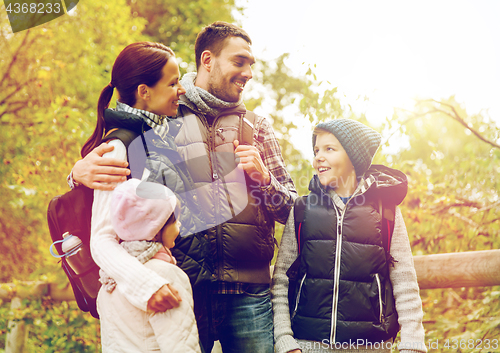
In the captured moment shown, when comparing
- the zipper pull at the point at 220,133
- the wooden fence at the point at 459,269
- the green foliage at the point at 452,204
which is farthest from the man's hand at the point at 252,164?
the green foliage at the point at 452,204

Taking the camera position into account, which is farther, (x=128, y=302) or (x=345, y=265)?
(x=345, y=265)

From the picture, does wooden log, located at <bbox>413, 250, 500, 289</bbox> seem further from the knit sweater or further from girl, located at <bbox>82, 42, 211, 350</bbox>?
girl, located at <bbox>82, 42, 211, 350</bbox>

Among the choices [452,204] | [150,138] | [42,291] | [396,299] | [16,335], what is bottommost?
[16,335]

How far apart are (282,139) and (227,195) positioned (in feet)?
14.0

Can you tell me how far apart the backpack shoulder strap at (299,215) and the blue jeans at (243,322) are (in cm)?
32

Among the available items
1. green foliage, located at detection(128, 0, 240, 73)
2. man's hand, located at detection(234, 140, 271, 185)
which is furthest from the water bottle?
green foliage, located at detection(128, 0, 240, 73)

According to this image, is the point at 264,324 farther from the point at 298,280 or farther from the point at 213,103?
the point at 213,103

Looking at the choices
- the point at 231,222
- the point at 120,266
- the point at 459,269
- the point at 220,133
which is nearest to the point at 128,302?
the point at 120,266

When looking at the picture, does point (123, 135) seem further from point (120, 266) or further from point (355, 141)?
point (355, 141)

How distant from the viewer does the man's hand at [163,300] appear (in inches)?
56.2

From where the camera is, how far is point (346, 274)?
1.90 m

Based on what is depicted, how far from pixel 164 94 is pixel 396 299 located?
1.45 m

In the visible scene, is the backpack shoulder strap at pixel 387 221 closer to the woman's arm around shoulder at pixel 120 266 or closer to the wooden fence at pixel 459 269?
the wooden fence at pixel 459 269

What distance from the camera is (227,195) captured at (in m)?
1.99
